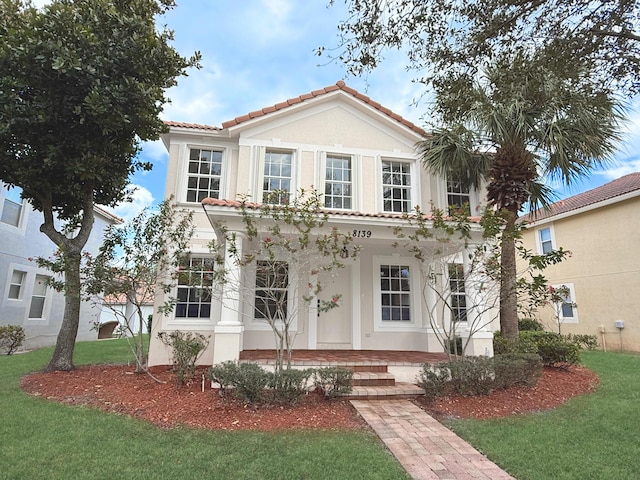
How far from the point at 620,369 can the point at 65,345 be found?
48.1 ft

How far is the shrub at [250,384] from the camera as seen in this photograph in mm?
6500

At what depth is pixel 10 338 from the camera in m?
13.4

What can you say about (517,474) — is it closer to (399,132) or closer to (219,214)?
(219,214)

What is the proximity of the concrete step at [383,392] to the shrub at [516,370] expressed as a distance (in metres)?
1.58

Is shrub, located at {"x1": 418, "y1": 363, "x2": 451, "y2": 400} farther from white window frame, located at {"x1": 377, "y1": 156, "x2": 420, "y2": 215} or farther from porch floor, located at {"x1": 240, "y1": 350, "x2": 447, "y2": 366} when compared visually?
white window frame, located at {"x1": 377, "y1": 156, "x2": 420, "y2": 215}

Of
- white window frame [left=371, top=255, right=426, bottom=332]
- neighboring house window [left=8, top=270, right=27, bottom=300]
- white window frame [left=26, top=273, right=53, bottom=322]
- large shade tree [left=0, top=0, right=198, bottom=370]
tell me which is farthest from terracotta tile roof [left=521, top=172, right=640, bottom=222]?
white window frame [left=26, top=273, right=53, bottom=322]

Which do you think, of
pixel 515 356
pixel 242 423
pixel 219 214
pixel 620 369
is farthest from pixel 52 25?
pixel 620 369

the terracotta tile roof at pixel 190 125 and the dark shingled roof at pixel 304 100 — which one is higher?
the dark shingled roof at pixel 304 100

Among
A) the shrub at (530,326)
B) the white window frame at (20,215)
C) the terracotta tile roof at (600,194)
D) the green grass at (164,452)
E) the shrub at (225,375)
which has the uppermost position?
the terracotta tile roof at (600,194)

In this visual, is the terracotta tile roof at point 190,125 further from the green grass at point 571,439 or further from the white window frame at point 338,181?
the green grass at point 571,439

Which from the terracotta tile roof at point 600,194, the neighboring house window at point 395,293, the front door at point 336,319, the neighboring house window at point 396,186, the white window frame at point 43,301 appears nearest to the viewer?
the front door at point 336,319

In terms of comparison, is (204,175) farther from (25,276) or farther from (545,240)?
(545,240)

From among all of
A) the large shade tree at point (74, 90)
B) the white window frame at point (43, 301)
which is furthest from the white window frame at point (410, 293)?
the white window frame at point (43, 301)

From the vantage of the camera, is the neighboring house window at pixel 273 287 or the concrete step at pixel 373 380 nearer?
the neighboring house window at pixel 273 287
